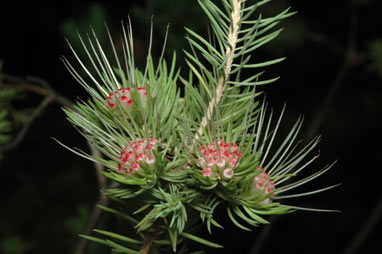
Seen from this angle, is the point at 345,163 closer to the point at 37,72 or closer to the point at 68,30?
the point at 68,30

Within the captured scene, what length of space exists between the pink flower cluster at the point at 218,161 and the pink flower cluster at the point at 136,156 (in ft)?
0.16

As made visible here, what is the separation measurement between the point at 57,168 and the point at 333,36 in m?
1.27

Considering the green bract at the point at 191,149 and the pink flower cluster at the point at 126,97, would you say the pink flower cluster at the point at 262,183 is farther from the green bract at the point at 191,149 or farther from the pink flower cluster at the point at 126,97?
→ the pink flower cluster at the point at 126,97

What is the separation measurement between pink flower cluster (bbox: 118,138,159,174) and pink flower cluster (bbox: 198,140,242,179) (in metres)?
0.05

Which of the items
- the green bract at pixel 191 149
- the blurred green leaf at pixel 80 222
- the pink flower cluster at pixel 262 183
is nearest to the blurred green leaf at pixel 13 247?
the blurred green leaf at pixel 80 222

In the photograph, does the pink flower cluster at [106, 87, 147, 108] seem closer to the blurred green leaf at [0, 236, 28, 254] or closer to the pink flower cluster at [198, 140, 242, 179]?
the pink flower cluster at [198, 140, 242, 179]

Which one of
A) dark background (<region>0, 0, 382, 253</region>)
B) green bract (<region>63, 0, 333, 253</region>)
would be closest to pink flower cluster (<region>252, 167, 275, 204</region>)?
green bract (<region>63, 0, 333, 253</region>)

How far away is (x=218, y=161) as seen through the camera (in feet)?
1.37

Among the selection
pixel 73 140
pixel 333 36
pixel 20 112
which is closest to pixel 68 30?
pixel 20 112

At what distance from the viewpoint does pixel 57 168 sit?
1924mm

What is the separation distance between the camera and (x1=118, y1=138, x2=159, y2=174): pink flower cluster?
423 mm

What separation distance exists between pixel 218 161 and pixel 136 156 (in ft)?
0.25

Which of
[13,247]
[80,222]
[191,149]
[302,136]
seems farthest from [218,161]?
[302,136]

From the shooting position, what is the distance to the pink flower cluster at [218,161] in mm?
417
